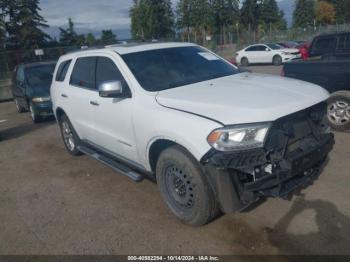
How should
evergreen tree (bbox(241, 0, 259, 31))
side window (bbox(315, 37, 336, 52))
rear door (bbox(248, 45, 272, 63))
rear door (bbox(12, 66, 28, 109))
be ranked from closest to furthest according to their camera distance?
side window (bbox(315, 37, 336, 52))
rear door (bbox(12, 66, 28, 109))
rear door (bbox(248, 45, 272, 63))
evergreen tree (bbox(241, 0, 259, 31))

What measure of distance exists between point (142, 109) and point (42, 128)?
657 cm

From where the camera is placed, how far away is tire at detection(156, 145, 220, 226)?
346cm

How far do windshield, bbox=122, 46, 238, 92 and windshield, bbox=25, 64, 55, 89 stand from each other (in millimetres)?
7113

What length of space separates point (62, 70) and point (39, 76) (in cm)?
540

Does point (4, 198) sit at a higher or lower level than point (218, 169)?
lower

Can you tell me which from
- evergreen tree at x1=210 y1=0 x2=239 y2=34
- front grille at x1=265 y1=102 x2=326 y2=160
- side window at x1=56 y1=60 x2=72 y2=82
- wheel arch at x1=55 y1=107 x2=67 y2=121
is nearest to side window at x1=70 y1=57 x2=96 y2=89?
side window at x1=56 y1=60 x2=72 y2=82

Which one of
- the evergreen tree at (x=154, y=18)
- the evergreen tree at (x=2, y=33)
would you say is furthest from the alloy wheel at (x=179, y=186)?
the evergreen tree at (x=154, y=18)

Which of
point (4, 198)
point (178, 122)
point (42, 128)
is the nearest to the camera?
point (178, 122)

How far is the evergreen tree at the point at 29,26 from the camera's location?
40.0m

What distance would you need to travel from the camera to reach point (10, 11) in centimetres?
4069

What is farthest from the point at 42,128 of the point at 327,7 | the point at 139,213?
the point at 327,7

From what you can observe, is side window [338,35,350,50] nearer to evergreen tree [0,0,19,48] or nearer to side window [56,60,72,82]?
side window [56,60,72,82]

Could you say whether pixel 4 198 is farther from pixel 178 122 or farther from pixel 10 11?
pixel 10 11

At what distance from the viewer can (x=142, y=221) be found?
413cm
